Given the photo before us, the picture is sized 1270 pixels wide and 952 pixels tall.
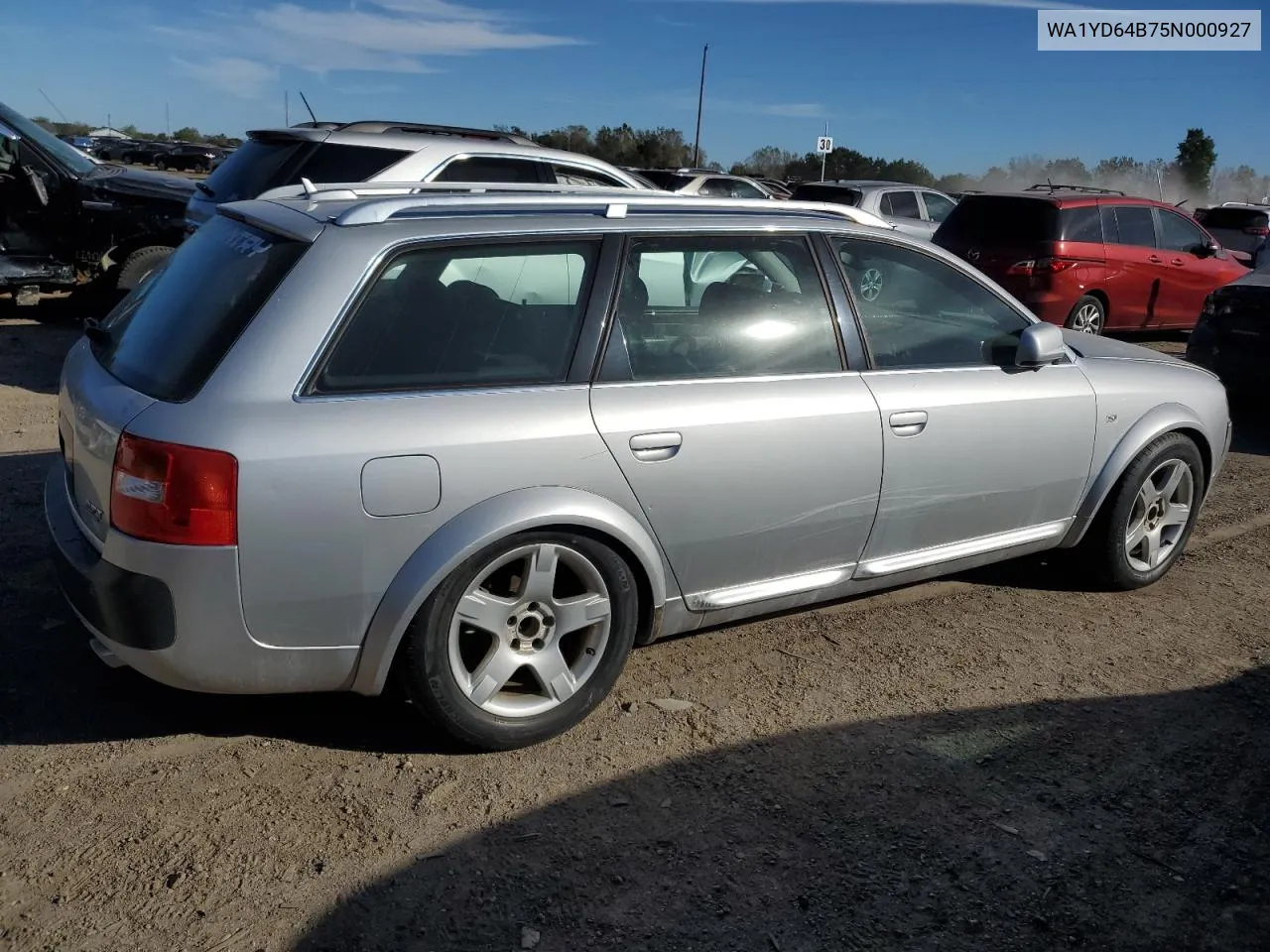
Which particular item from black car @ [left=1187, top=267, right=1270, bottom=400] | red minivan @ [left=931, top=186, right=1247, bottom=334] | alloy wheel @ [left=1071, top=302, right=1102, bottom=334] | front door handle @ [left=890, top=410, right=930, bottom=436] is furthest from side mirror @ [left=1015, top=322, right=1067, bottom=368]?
alloy wheel @ [left=1071, top=302, right=1102, bottom=334]

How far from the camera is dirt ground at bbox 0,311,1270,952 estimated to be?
2732 mm

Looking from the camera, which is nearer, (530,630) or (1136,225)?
(530,630)

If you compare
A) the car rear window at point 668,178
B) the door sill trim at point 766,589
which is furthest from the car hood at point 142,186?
the car rear window at point 668,178

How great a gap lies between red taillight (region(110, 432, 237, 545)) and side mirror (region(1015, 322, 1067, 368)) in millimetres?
2963

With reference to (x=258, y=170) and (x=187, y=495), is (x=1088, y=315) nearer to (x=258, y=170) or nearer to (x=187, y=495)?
(x=258, y=170)

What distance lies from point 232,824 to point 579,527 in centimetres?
127

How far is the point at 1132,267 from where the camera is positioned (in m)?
11.7

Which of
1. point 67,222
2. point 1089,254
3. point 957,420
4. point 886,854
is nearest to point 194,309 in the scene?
point 886,854

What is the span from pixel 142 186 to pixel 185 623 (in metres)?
8.34

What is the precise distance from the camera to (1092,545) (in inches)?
192

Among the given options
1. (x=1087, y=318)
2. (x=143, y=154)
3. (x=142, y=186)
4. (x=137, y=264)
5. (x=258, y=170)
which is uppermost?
(x=143, y=154)

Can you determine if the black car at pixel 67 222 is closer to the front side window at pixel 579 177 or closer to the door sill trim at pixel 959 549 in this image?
the front side window at pixel 579 177

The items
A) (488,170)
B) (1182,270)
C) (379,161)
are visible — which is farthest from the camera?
(1182,270)

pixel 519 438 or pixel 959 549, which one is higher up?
pixel 519 438
